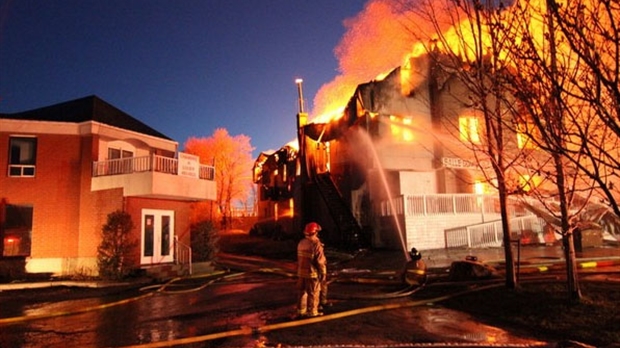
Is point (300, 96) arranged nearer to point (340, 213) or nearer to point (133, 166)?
point (340, 213)

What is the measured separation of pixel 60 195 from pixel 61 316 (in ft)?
35.7

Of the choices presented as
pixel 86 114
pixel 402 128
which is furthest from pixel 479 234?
pixel 86 114

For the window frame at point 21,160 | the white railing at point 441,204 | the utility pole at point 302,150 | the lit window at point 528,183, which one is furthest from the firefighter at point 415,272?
the utility pole at point 302,150

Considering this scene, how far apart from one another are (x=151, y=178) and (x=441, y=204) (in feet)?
43.2

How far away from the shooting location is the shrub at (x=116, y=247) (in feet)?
59.5

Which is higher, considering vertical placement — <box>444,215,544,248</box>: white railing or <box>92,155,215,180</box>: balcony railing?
<box>92,155,215,180</box>: balcony railing

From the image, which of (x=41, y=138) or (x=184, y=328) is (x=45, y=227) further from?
(x=184, y=328)

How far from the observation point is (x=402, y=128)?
89.4 feet

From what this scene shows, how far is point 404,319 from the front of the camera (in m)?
9.01

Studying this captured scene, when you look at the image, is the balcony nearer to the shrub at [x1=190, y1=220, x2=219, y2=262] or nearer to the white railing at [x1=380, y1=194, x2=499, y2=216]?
the shrub at [x1=190, y1=220, x2=219, y2=262]

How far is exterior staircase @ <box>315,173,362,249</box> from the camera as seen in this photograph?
25.3m

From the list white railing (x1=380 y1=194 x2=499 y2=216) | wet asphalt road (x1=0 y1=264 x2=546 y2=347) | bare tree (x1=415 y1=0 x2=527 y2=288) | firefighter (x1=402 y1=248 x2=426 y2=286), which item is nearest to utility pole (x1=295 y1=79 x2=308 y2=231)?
white railing (x1=380 y1=194 x2=499 y2=216)

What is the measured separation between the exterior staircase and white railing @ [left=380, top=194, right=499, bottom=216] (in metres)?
3.05

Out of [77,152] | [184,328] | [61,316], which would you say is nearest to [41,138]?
[77,152]
